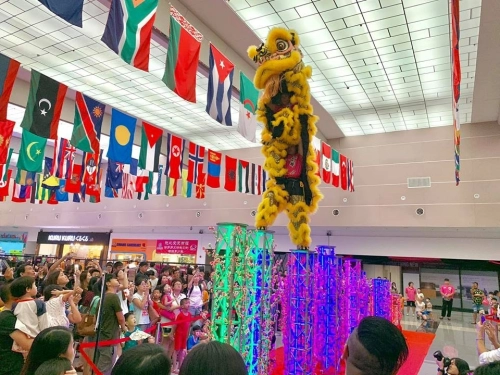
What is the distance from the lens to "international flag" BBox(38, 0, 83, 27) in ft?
12.2

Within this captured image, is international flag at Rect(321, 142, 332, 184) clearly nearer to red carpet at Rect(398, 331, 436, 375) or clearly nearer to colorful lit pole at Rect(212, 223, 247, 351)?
red carpet at Rect(398, 331, 436, 375)

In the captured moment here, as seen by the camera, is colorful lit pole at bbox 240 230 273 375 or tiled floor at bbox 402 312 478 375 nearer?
colorful lit pole at bbox 240 230 273 375

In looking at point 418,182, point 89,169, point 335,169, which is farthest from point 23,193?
point 418,182

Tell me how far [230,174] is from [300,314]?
779 centimetres

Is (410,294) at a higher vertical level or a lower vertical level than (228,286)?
lower

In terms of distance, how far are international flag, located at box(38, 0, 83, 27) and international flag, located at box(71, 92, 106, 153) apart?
11.0 feet

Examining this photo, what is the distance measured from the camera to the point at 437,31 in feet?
26.6

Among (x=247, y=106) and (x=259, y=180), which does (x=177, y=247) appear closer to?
(x=259, y=180)

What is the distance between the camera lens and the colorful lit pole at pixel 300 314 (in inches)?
177

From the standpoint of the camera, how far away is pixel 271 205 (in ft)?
15.3

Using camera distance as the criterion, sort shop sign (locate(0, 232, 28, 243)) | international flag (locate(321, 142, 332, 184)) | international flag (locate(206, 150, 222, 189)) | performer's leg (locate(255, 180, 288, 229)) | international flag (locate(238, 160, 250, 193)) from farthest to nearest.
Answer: shop sign (locate(0, 232, 28, 243)) < international flag (locate(238, 160, 250, 193)) < international flag (locate(321, 142, 332, 184)) < international flag (locate(206, 150, 222, 189)) < performer's leg (locate(255, 180, 288, 229))

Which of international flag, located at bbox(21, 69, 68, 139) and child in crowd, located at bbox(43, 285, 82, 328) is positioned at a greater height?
international flag, located at bbox(21, 69, 68, 139)

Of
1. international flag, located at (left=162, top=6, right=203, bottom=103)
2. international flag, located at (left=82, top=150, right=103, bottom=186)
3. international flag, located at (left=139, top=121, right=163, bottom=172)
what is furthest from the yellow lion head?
international flag, located at (left=82, top=150, right=103, bottom=186)

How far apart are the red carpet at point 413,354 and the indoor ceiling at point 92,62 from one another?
7.28m
